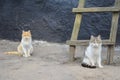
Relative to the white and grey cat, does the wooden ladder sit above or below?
above

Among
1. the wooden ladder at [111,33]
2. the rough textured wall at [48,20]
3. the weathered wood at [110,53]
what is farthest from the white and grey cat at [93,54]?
the rough textured wall at [48,20]

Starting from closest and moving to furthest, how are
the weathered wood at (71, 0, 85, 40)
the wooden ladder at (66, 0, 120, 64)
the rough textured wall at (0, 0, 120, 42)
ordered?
the wooden ladder at (66, 0, 120, 64), the weathered wood at (71, 0, 85, 40), the rough textured wall at (0, 0, 120, 42)

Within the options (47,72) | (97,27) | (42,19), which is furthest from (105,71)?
(42,19)

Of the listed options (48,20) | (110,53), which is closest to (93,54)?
(110,53)

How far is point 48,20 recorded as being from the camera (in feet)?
36.6

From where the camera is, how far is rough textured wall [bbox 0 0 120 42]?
1077 centimetres

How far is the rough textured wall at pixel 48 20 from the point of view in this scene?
10.8m

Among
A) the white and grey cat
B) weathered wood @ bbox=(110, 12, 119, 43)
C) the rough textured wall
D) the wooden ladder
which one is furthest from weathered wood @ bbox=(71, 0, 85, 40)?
the rough textured wall

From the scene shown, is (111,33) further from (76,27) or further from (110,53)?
(76,27)

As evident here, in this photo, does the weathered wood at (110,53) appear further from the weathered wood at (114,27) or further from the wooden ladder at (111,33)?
the weathered wood at (114,27)

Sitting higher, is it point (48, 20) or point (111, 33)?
point (48, 20)

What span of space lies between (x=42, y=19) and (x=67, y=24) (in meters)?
0.84

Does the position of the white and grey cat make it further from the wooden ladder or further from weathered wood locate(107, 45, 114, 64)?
weathered wood locate(107, 45, 114, 64)

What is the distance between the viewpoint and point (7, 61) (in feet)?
26.5
